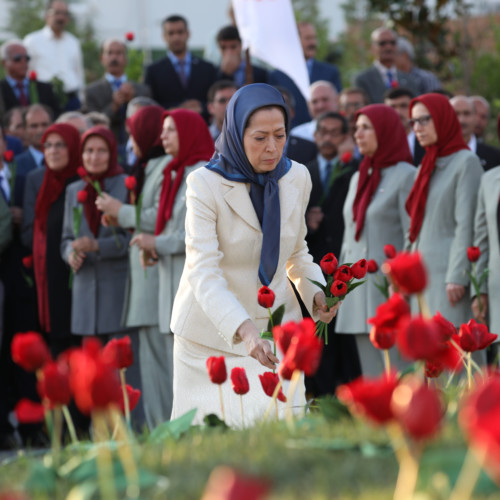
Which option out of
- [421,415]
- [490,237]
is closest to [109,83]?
[490,237]

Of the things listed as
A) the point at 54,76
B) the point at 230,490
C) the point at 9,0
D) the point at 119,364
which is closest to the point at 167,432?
the point at 119,364

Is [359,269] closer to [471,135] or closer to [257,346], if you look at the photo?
[257,346]

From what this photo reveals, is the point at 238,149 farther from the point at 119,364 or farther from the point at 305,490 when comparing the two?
the point at 305,490

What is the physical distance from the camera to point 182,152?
22.3 feet

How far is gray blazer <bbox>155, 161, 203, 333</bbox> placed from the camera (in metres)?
6.65

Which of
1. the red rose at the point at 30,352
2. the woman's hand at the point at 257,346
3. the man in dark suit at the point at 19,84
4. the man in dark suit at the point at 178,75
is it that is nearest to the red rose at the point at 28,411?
the red rose at the point at 30,352

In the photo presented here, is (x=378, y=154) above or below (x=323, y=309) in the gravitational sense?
above

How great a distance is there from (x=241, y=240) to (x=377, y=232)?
3134mm

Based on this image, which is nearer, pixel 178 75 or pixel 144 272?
pixel 144 272

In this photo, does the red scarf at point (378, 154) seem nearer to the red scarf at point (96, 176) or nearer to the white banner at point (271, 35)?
the red scarf at point (96, 176)

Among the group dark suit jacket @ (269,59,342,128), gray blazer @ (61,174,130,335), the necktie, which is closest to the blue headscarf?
gray blazer @ (61,174,130,335)

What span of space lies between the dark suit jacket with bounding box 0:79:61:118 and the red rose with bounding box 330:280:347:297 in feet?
24.4

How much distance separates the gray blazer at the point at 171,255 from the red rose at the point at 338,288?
2.81 meters

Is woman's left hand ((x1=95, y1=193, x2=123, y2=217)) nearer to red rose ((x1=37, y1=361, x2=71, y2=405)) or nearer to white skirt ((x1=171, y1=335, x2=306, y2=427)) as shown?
white skirt ((x1=171, y1=335, x2=306, y2=427))
